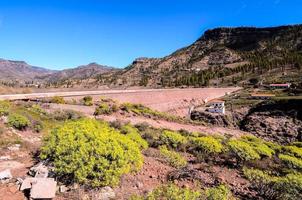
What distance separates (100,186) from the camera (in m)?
7.60

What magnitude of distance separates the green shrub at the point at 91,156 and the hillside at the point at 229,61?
7946cm

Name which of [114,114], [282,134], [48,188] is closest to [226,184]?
[48,188]

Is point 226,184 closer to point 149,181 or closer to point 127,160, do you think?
point 149,181

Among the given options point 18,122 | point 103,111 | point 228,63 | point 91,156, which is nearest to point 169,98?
point 103,111

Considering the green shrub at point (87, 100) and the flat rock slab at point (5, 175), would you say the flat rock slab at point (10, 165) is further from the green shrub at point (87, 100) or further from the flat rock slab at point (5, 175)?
the green shrub at point (87, 100)

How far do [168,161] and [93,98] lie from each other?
23.4 m

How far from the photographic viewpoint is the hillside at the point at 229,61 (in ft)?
314

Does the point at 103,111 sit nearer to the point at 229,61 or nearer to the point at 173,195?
the point at 173,195

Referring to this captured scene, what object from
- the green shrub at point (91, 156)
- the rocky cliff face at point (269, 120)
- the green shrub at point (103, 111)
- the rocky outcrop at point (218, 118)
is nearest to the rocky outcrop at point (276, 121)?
the rocky cliff face at point (269, 120)

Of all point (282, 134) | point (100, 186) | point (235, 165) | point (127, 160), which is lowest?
point (282, 134)

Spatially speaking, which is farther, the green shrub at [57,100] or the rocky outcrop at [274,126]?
the rocky outcrop at [274,126]

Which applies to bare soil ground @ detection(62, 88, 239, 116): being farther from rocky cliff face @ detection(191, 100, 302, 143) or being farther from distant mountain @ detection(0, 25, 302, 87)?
distant mountain @ detection(0, 25, 302, 87)

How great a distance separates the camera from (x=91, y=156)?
7598 millimetres

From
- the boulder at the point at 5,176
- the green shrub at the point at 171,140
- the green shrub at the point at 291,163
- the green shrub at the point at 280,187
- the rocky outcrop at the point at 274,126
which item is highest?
the boulder at the point at 5,176
